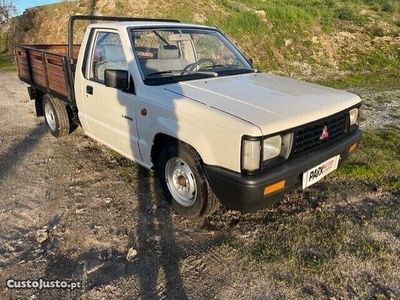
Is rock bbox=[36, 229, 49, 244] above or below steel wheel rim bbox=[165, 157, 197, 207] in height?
below

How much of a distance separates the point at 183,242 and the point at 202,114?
1.16 meters

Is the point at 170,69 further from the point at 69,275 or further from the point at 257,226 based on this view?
the point at 69,275

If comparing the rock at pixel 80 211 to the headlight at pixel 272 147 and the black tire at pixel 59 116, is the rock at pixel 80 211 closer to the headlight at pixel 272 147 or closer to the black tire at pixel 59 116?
the headlight at pixel 272 147

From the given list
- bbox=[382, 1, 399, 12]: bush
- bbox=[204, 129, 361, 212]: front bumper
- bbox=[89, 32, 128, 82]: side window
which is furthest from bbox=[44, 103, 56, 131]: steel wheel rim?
bbox=[382, 1, 399, 12]: bush

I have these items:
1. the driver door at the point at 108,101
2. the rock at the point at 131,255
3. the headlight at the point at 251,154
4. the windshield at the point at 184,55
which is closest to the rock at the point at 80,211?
the driver door at the point at 108,101

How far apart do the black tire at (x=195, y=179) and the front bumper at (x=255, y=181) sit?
16 cm

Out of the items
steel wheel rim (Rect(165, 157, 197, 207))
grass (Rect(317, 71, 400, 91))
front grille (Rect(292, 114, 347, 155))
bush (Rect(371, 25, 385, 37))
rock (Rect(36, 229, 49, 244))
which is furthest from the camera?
bush (Rect(371, 25, 385, 37))

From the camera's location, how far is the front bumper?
2727mm

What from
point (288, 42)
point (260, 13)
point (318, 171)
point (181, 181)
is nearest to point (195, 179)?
point (181, 181)

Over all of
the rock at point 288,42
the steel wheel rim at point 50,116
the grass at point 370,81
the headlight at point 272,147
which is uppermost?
the headlight at point 272,147

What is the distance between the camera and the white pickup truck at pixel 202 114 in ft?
9.18

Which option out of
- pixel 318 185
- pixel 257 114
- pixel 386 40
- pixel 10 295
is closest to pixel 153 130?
pixel 257 114

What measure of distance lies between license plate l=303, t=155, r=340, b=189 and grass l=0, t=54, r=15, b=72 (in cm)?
1433

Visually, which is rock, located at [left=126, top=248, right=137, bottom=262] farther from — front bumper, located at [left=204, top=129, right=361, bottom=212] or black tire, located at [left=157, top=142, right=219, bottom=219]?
front bumper, located at [left=204, top=129, right=361, bottom=212]
